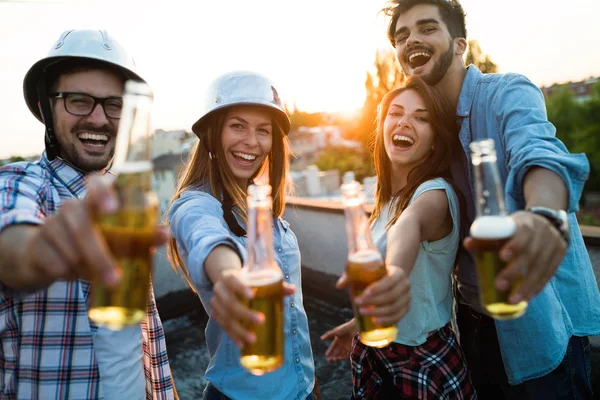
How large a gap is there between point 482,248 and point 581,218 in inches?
739

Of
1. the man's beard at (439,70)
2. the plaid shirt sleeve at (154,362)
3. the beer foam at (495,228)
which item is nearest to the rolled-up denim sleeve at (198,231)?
the plaid shirt sleeve at (154,362)

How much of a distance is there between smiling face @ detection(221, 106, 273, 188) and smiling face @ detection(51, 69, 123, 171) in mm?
729

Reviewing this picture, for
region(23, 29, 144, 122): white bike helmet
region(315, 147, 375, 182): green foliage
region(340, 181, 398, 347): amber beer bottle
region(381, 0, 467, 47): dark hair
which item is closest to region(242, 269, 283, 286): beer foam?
region(340, 181, 398, 347): amber beer bottle

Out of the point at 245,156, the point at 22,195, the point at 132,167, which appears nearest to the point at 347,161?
the point at 245,156

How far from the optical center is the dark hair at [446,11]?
9.96 feet

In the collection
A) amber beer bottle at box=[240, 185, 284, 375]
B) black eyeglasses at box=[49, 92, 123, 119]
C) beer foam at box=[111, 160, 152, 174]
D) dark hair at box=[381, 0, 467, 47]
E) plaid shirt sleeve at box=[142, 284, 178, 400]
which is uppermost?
dark hair at box=[381, 0, 467, 47]

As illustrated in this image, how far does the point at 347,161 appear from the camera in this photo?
25.3m

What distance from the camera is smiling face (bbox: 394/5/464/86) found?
2.94 m

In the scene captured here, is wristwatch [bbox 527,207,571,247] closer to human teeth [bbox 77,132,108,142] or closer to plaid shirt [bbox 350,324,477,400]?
plaid shirt [bbox 350,324,477,400]

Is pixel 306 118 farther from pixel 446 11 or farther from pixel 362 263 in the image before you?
pixel 362 263

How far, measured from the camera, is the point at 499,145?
248cm

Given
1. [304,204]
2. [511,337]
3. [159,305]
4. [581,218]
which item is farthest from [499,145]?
[581,218]

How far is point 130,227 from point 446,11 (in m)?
2.97

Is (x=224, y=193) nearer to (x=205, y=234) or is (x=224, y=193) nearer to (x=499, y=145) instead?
(x=205, y=234)
